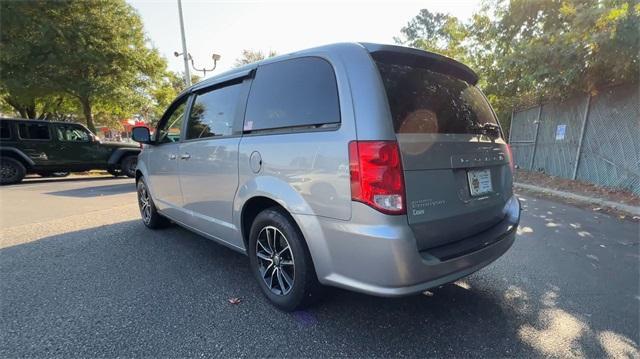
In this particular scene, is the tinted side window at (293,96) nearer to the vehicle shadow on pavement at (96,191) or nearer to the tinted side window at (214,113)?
the tinted side window at (214,113)

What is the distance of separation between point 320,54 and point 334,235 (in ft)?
4.04

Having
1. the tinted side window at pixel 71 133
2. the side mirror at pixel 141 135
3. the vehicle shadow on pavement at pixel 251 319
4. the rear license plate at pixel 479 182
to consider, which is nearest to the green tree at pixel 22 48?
the tinted side window at pixel 71 133

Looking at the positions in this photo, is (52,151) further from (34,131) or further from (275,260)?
(275,260)

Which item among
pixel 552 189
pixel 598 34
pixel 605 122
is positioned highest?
pixel 598 34

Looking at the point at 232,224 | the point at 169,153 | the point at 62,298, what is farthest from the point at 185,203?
the point at 62,298

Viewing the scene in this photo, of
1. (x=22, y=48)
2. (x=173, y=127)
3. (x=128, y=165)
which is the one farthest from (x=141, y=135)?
(x=22, y=48)

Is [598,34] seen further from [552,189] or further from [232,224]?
[232,224]

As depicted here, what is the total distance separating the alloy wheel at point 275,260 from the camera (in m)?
2.48

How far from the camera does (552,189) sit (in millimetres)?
7785

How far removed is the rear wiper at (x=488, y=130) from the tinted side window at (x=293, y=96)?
1.10m

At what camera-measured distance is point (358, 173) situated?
6.29 ft

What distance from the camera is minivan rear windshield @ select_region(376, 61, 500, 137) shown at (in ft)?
6.75

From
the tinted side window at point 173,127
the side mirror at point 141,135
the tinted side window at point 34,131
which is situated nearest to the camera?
the tinted side window at point 173,127

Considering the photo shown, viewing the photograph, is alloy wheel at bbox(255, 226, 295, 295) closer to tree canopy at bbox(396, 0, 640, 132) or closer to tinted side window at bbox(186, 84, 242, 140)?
tinted side window at bbox(186, 84, 242, 140)
